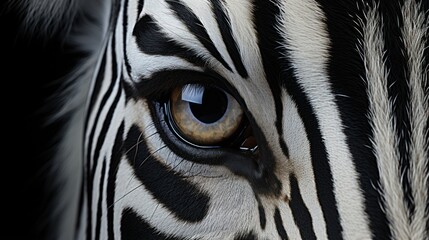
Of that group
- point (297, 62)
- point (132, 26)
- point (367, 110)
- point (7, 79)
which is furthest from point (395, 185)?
point (7, 79)

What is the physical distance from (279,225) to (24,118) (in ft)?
4.71

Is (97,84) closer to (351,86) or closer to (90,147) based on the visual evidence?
(90,147)

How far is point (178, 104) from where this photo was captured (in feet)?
3.94

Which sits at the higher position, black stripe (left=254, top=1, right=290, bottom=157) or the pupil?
black stripe (left=254, top=1, right=290, bottom=157)

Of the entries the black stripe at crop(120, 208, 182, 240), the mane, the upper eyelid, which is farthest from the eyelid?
the mane

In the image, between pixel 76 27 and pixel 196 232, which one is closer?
pixel 196 232

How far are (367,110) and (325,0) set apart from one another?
0.17 metres

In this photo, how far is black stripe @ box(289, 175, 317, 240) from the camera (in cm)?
102

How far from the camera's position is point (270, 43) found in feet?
3.43

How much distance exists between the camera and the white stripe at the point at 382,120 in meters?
0.97

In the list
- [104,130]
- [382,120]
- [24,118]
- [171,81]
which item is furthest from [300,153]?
[24,118]

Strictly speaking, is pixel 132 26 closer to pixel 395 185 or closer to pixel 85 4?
pixel 395 185

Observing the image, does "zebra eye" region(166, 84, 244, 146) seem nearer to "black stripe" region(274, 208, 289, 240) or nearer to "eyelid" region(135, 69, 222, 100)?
"eyelid" region(135, 69, 222, 100)

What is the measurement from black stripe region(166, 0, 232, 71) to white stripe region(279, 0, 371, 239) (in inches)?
4.5
